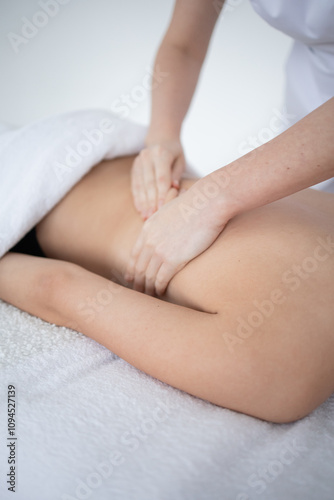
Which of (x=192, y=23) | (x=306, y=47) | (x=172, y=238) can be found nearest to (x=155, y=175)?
(x=172, y=238)

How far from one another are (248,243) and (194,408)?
28 centimetres

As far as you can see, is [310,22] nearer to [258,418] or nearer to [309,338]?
[309,338]

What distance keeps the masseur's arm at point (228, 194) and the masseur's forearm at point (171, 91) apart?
15.2 inches

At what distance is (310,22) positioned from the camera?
1.06 m

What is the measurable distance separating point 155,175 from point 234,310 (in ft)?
1.51

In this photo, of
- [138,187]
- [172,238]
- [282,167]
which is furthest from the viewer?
[138,187]

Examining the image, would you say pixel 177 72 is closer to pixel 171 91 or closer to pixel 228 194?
pixel 171 91

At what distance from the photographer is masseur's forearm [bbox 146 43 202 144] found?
1.18 m

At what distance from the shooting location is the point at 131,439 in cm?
56

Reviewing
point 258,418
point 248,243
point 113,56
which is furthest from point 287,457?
point 113,56

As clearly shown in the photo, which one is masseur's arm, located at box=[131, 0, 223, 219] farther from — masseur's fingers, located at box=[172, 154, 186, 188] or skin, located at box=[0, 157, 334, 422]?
skin, located at box=[0, 157, 334, 422]

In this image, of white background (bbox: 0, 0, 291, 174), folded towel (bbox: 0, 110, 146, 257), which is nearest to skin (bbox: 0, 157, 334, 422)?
folded towel (bbox: 0, 110, 146, 257)

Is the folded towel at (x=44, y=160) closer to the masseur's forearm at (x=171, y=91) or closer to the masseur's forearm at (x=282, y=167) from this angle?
the masseur's forearm at (x=171, y=91)

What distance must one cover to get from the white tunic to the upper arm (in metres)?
0.13
